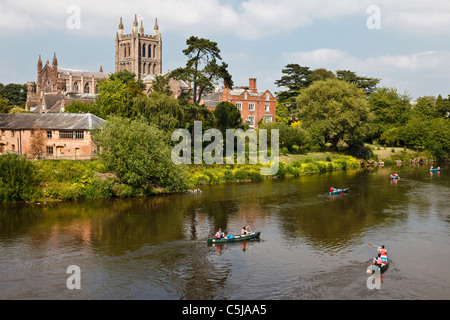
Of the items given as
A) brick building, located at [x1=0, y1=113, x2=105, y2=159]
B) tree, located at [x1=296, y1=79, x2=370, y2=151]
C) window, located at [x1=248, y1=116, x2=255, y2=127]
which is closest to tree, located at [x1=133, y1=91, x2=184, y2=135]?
brick building, located at [x1=0, y1=113, x2=105, y2=159]

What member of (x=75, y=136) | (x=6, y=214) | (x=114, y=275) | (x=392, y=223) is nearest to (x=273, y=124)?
(x=75, y=136)

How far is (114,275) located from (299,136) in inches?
2321

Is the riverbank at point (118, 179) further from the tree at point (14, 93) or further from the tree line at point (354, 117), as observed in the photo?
the tree at point (14, 93)

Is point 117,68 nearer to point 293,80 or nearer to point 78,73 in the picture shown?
point 78,73

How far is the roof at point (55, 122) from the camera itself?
60.0 metres

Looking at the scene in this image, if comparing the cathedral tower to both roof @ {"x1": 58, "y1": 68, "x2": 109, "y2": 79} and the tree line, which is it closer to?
roof @ {"x1": 58, "y1": 68, "x2": 109, "y2": 79}

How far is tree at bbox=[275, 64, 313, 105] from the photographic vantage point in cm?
12194

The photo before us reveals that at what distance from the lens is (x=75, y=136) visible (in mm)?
59688

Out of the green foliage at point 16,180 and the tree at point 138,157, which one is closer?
the green foliage at point 16,180

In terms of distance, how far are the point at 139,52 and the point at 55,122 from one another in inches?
5431

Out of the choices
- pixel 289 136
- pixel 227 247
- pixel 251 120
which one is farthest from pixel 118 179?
pixel 251 120

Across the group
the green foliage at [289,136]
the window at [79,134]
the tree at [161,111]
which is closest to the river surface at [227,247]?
the tree at [161,111]

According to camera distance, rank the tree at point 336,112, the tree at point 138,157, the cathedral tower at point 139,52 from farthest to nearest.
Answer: the cathedral tower at point 139,52
the tree at point 336,112
the tree at point 138,157
